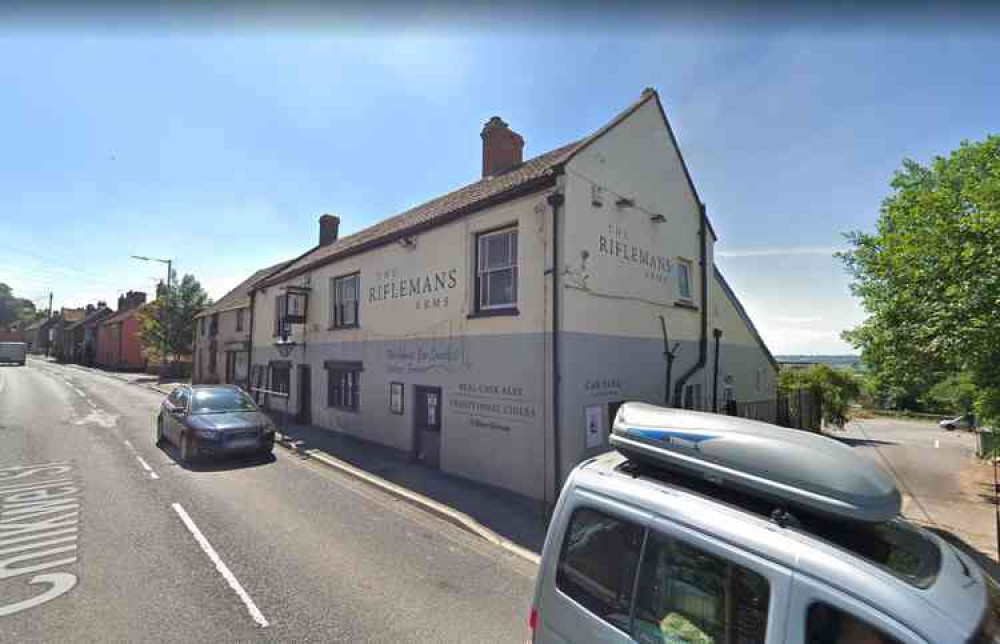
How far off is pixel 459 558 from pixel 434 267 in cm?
652

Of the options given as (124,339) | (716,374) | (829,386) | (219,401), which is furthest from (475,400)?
(124,339)

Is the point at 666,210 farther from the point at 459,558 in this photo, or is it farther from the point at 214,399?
the point at 214,399

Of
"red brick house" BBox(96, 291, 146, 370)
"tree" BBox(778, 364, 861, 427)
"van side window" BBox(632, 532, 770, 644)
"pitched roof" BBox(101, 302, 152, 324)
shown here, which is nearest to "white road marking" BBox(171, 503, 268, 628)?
"van side window" BBox(632, 532, 770, 644)

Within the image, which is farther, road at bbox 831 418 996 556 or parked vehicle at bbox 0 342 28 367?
parked vehicle at bbox 0 342 28 367

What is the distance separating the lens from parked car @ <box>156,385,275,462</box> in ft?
32.2

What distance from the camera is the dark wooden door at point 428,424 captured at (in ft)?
33.6

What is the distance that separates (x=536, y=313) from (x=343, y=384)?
324 inches

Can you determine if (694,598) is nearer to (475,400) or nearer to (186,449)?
(475,400)

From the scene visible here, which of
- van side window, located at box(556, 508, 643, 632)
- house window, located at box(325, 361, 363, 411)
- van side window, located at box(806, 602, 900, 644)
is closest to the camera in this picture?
van side window, located at box(806, 602, 900, 644)

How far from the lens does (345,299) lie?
47.0 ft

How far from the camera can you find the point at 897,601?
5.55 ft

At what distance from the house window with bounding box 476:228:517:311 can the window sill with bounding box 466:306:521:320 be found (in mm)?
72

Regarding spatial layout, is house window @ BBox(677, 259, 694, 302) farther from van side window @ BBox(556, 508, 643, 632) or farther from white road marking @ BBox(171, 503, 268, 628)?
white road marking @ BBox(171, 503, 268, 628)

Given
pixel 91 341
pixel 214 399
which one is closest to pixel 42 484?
pixel 214 399
